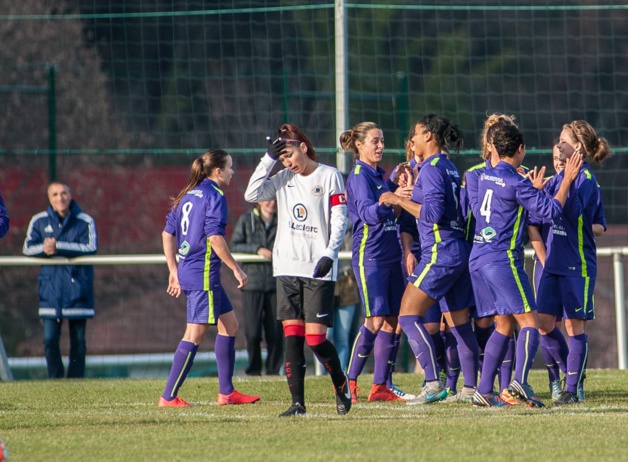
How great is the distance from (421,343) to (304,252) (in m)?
1.23

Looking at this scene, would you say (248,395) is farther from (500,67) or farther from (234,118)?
(500,67)

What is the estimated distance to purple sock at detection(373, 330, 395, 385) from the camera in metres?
9.12

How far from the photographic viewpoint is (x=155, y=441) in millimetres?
6707

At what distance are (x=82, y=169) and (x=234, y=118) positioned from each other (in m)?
3.15

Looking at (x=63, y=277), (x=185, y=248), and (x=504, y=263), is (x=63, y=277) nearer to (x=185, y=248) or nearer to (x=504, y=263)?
(x=185, y=248)

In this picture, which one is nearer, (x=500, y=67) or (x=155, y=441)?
(x=155, y=441)

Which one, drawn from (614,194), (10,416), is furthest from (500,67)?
(10,416)

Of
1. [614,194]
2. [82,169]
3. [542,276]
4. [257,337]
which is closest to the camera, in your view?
[542,276]

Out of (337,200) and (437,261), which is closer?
(337,200)

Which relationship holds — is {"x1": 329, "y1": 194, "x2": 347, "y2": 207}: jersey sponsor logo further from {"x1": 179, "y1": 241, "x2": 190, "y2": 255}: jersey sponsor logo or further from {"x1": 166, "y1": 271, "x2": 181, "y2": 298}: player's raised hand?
{"x1": 166, "y1": 271, "x2": 181, "y2": 298}: player's raised hand

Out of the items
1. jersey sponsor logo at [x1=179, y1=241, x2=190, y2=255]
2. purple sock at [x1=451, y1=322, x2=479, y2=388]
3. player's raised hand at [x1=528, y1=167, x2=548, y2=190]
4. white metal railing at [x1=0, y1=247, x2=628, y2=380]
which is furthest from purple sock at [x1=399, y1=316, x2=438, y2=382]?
white metal railing at [x1=0, y1=247, x2=628, y2=380]

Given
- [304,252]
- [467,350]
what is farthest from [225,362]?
[467,350]

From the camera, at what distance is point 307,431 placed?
22.9 feet

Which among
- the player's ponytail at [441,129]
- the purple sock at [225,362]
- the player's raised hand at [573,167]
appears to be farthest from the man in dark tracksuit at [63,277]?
the player's raised hand at [573,167]
